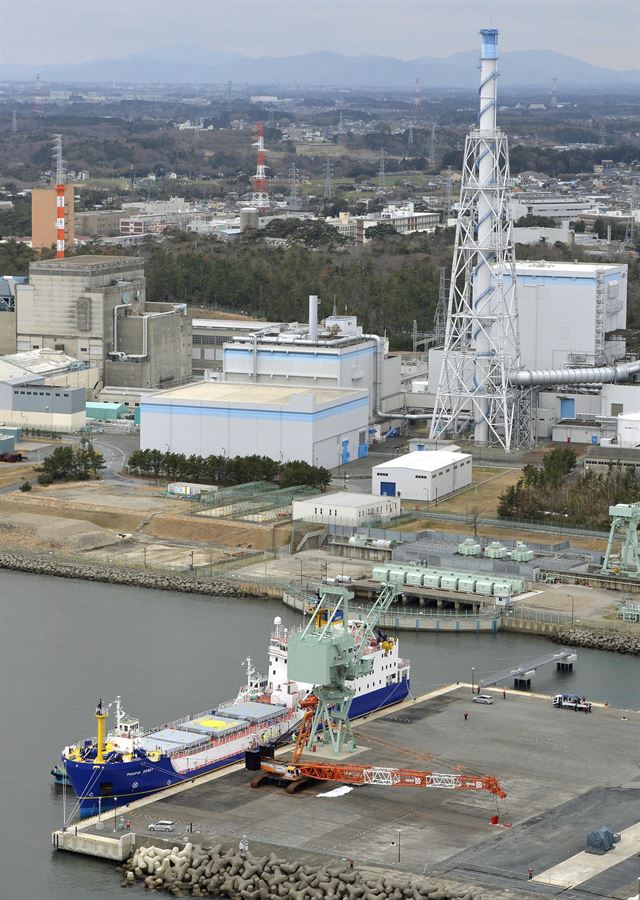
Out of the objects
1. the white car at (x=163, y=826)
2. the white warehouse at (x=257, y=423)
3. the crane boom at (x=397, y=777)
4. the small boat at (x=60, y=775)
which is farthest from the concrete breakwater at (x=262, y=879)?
the white warehouse at (x=257, y=423)

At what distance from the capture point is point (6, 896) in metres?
17.1

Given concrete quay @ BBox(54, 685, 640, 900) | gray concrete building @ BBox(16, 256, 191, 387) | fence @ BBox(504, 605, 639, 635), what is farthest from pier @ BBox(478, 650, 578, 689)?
gray concrete building @ BBox(16, 256, 191, 387)

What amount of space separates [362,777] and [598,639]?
7150 millimetres

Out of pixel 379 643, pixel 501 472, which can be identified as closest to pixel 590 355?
pixel 501 472

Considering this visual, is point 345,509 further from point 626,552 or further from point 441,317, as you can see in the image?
point 441,317

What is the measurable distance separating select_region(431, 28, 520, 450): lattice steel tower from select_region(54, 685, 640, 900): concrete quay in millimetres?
16835

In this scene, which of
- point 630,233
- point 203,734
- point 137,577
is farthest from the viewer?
point 630,233

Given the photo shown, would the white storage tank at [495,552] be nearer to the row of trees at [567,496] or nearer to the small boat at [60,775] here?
the row of trees at [567,496]

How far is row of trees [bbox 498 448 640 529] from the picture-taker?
31.2 m

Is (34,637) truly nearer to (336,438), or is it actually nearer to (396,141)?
(336,438)

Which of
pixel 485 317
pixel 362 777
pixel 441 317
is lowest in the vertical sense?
pixel 362 777

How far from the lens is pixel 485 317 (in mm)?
37375

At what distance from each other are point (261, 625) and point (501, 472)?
34.2 ft

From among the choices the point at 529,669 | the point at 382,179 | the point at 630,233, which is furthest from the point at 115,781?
the point at 382,179
